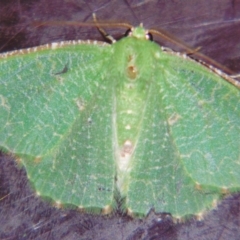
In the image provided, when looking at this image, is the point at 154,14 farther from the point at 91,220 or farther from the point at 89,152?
the point at 91,220

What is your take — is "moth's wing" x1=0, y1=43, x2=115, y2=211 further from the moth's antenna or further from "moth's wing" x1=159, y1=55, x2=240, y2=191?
"moth's wing" x1=159, y1=55, x2=240, y2=191

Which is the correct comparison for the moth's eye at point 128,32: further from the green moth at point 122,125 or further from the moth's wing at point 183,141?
the moth's wing at point 183,141

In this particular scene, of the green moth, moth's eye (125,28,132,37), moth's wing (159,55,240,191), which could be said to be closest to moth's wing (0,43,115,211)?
the green moth

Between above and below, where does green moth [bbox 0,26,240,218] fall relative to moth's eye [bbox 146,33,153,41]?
below

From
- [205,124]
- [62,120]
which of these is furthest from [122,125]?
[205,124]

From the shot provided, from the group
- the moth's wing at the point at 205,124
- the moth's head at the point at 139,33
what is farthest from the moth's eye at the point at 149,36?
the moth's wing at the point at 205,124

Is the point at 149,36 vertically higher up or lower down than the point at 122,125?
higher up

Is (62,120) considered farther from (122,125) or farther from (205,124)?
(205,124)

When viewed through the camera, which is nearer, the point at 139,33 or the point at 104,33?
the point at 139,33
